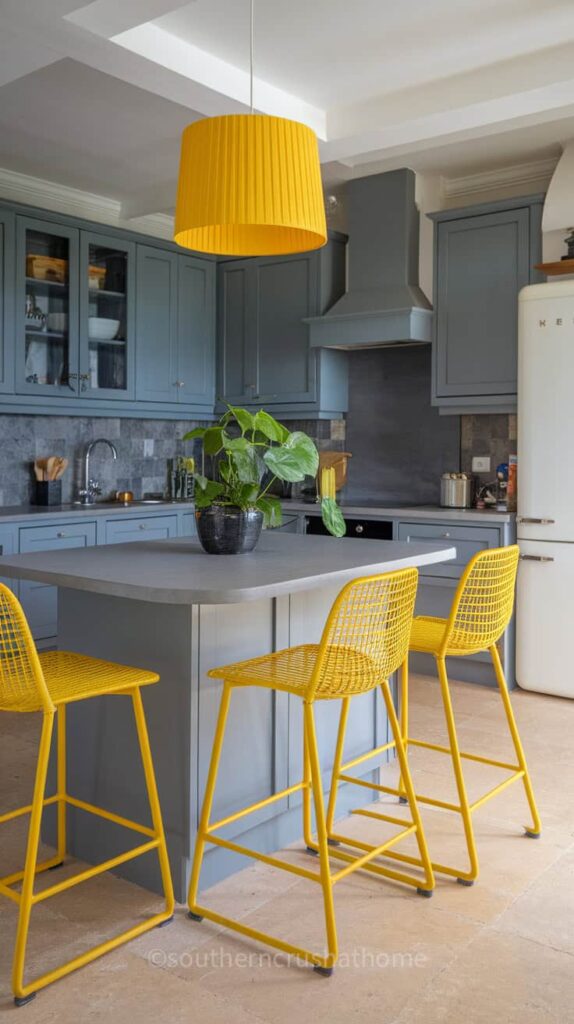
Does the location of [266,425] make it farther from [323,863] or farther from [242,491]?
[323,863]

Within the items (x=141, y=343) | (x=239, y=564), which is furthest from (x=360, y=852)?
(x=141, y=343)

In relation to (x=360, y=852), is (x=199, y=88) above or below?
above

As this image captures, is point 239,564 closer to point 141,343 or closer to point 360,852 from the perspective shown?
point 360,852

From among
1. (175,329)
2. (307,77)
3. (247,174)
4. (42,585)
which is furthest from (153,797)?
(175,329)

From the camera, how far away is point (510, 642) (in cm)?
455

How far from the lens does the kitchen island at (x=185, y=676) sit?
2.33 meters

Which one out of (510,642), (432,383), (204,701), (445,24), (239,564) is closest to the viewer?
(204,701)

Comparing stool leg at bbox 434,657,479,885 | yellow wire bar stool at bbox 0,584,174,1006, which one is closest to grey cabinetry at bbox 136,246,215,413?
yellow wire bar stool at bbox 0,584,174,1006

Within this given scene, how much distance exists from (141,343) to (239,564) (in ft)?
10.6

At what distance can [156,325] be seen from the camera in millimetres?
5531

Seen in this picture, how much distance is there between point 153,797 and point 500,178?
3.96 m

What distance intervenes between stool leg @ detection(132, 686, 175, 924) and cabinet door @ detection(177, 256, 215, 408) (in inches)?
147

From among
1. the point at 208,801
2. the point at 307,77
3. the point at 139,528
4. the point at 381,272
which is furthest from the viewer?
the point at 139,528

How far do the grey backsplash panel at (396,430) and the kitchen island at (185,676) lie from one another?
2.48 m
